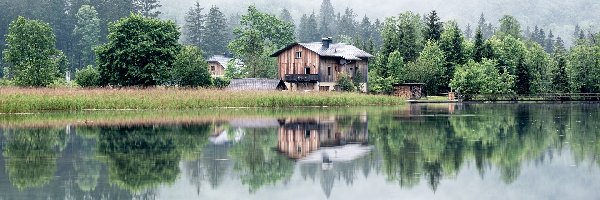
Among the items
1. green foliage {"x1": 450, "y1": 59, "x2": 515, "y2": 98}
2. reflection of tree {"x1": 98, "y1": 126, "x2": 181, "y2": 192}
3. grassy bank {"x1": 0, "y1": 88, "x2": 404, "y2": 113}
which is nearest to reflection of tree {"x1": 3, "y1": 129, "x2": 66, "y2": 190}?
reflection of tree {"x1": 98, "y1": 126, "x2": 181, "y2": 192}

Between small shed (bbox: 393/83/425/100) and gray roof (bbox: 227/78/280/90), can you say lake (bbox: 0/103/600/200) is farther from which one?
small shed (bbox: 393/83/425/100)

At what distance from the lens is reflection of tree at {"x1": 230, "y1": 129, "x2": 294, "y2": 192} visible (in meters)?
19.1

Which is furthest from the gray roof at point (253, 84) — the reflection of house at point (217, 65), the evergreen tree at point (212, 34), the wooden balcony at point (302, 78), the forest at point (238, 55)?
the evergreen tree at point (212, 34)

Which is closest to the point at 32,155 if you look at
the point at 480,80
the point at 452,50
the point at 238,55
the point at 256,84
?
the point at 256,84

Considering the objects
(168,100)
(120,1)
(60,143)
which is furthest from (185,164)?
(120,1)

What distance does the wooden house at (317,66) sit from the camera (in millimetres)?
96062

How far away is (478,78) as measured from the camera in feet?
312

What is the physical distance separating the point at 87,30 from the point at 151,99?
268 ft

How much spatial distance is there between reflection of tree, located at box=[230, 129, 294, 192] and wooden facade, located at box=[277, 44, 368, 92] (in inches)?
2570

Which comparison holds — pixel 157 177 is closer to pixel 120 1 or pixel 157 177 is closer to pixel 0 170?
pixel 0 170

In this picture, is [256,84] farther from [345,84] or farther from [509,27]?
[509,27]

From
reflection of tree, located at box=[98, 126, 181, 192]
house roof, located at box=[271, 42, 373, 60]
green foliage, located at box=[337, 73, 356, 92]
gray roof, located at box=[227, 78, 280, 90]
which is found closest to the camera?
reflection of tree, located at box=[98, 126, 181, 192]

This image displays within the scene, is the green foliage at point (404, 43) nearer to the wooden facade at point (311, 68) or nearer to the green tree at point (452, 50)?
the green tree at point (452, 50)

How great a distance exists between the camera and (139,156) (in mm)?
23594
